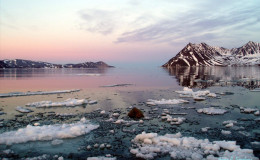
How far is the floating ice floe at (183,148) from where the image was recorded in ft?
36.3

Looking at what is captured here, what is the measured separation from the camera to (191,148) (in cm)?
1197

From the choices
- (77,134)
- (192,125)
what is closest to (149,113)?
(192,125)

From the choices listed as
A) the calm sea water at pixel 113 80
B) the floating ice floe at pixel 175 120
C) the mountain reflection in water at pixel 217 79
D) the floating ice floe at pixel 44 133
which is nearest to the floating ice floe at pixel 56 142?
the floating ice floe at pixel 44 133

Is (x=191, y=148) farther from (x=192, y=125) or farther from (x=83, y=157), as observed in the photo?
(x=83, y=157)

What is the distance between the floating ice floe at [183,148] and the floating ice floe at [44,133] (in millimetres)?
4062

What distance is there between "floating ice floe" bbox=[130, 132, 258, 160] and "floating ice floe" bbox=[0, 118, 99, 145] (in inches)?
160

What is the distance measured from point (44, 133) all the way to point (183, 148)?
28.7 feet

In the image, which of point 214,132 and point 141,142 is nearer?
point 141,142

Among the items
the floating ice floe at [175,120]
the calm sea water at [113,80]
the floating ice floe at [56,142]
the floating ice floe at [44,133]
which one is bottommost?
the floating ice floe at [56,142]

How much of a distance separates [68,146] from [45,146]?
1348 millimetres

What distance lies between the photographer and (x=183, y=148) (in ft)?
39.6

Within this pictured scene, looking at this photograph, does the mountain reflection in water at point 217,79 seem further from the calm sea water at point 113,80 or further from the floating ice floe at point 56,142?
the floating ice floe at point 56,142

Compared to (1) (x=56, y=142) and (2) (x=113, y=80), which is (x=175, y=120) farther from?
(2) (x=113, y=80)

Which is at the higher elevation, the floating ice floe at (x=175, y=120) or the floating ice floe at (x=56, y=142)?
the floating ice floe at (x=175, y=120)
